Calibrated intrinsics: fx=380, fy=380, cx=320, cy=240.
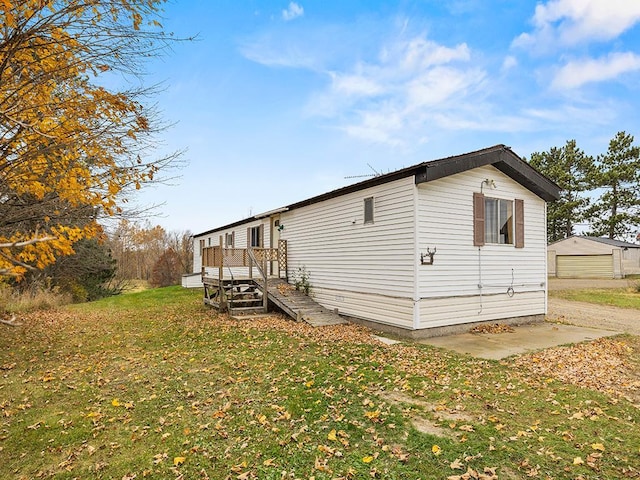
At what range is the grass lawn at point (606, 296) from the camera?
15.3 m

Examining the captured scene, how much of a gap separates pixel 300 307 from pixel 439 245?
443 cm

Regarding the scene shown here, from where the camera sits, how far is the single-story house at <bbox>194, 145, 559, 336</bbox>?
8.84m

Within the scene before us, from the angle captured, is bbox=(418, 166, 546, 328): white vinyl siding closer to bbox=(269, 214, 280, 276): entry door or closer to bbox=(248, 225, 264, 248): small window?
bbox=(269, 214, 280, 276): entry door

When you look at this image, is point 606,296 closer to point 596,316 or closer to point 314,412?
point 596,316

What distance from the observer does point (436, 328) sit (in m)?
8.95

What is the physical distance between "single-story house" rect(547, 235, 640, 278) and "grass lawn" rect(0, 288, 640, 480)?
889 inches

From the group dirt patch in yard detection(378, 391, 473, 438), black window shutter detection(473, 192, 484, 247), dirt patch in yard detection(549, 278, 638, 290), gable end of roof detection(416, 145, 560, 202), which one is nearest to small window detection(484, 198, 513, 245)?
black window shutter detection(473, 192, 484, 247)

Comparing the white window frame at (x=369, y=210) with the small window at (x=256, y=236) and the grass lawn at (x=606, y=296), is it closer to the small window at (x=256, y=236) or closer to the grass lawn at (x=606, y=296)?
the small window at (x=256, y=236)

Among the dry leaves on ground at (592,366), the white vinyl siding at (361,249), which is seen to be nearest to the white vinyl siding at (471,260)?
the white vinyl siding at (361,249)

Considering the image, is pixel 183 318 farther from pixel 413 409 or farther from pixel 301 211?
pixel 413 409

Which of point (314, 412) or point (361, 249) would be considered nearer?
point (314, 412)

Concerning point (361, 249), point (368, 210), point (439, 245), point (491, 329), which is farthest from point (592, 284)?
point (368, 210)

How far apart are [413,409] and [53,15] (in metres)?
5.60

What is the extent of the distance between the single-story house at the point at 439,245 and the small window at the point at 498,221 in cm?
3
